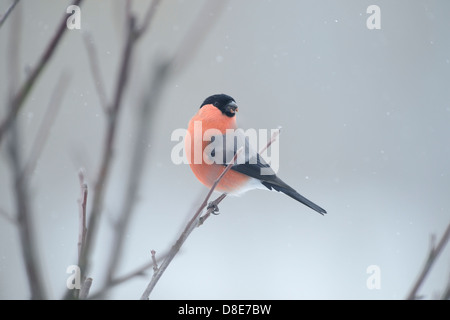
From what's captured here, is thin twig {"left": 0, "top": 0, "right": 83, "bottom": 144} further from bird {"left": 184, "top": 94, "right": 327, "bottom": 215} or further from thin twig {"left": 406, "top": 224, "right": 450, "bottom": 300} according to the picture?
bird {"left": 184, "top": 94, "right": 327, "bottom": 215}

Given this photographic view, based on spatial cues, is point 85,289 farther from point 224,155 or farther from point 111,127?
point 224,155

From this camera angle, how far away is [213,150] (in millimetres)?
1717

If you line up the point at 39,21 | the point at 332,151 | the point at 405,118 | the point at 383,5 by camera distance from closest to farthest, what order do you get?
the point at 39,21 < the point at 332,151 < the point at 405,118 < the point at 383,5

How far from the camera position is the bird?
5.35 feet

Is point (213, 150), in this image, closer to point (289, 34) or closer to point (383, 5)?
point (289, 34)

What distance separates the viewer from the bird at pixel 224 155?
5.35ft

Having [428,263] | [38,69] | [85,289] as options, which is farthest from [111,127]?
[428,263]

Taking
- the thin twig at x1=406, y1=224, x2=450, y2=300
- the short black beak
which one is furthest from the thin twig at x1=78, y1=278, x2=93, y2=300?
the short black beak

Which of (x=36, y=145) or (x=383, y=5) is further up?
(x=383, y=5)

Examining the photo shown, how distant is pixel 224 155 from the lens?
1.67m

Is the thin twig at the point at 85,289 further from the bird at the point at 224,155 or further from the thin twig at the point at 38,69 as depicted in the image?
the bird at the point at 224,155
